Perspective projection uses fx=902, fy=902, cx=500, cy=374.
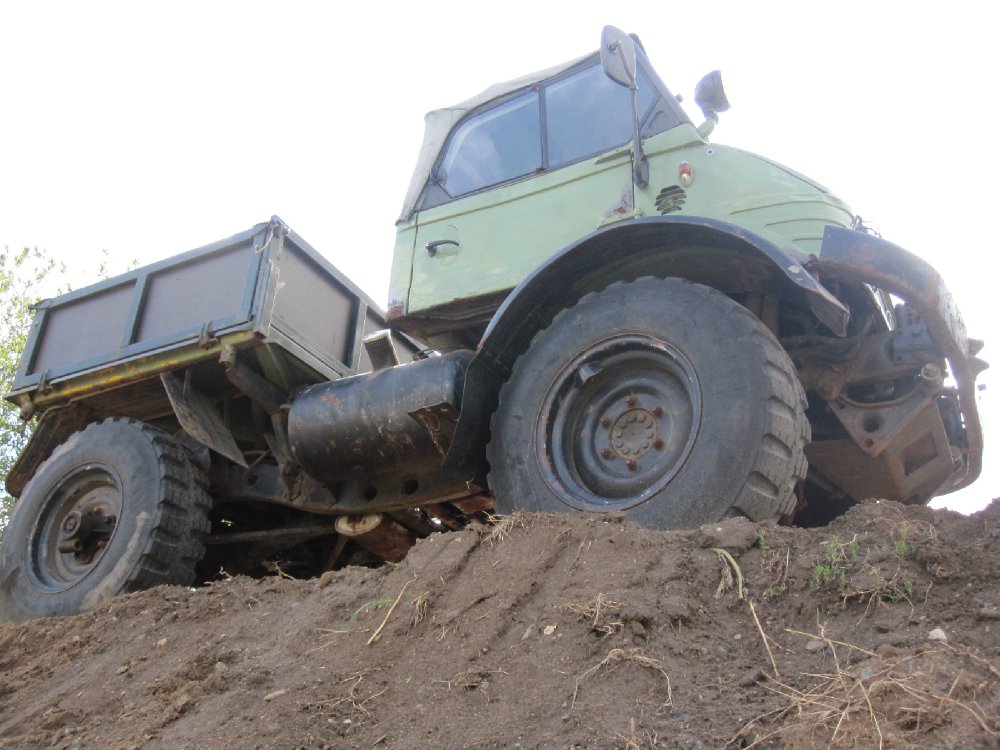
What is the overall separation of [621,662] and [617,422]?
163 cm

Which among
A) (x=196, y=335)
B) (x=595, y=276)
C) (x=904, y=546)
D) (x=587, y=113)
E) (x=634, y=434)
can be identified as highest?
(x=587, y=113)

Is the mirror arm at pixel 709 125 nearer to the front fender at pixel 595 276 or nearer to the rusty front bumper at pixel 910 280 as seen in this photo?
the front fender at pixel 595 276

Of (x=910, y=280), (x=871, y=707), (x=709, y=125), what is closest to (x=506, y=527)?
(x=871, y=707)

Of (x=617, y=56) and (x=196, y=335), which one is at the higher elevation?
(x=617, y=56)

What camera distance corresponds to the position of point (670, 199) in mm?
4332

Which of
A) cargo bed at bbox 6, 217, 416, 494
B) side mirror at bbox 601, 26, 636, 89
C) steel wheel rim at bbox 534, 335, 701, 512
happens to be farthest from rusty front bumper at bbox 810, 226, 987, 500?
cargo bed at bbox 6, 217, 416, 494

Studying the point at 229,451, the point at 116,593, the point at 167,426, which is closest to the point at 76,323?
the point at 167,426

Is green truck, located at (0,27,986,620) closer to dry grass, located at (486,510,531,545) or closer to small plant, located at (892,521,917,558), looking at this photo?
dry grass, located at (486,510,531,545)

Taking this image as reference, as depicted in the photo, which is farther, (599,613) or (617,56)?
(617,56)

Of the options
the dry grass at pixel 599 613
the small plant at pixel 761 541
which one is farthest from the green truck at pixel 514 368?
the dry grass at pixel 599 613

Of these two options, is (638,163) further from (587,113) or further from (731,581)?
(731,581)

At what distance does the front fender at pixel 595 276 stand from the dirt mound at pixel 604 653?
844 millimetres

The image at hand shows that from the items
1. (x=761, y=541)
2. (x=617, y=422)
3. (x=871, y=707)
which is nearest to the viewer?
(x=871, y=707)

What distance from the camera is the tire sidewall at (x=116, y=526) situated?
4.93 meters
